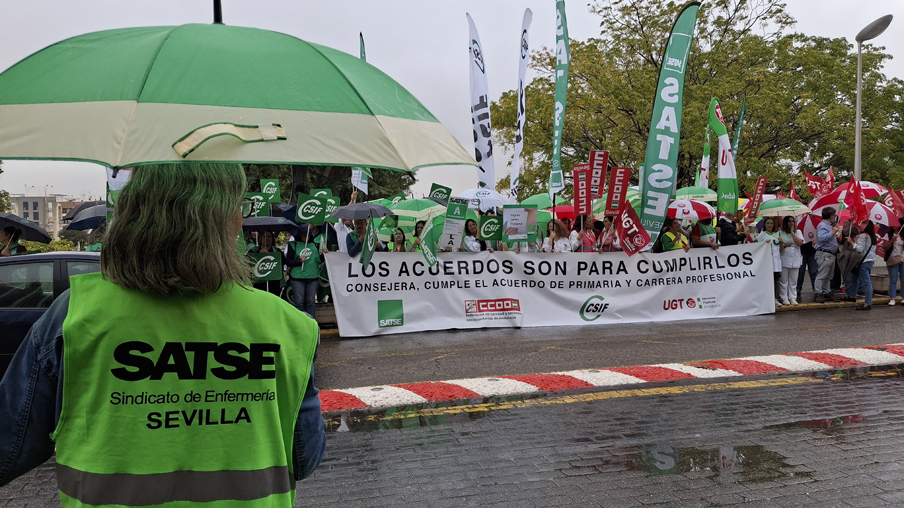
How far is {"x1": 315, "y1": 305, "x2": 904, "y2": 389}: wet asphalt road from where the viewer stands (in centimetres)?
909

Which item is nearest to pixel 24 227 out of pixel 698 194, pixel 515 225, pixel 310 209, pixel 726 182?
pixel 310 209

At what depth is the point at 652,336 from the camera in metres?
11.8

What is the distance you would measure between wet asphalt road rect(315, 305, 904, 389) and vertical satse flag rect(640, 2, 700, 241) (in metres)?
2.05

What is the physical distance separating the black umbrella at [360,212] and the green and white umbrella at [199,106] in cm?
989

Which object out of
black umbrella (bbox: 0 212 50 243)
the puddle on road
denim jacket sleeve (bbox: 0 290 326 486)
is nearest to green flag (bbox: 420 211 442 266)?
black umbrella (bbox: 0 212 50 243)

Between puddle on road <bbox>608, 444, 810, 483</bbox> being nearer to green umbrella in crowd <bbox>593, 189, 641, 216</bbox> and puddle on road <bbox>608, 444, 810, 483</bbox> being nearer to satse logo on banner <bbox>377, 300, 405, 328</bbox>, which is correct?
satse logo on banner <bbox>377, 300, 405, 328</bbox>

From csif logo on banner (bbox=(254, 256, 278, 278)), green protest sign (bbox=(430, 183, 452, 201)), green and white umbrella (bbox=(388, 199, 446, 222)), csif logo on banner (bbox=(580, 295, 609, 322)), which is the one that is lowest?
csif logo on banner (bbox=(580, 295, 609, 322))

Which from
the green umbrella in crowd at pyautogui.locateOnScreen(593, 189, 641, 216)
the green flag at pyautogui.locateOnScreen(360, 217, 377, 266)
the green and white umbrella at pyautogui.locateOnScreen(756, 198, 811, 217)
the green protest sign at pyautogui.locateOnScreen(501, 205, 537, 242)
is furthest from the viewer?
the green umbrella in crowd at pyautogui.locateOnScreen(593, 189, 641, 216)

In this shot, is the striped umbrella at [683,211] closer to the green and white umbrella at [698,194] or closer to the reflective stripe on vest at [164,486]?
the green and white umbrella at [698,194]

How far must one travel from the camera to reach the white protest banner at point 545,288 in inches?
480

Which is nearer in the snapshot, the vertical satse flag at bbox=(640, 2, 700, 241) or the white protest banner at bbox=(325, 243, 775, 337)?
the white protest banner at bbox=(325, 243, 775, 337)

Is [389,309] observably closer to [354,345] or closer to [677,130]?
[354,345]

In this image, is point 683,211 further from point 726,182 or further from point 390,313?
point 390,313

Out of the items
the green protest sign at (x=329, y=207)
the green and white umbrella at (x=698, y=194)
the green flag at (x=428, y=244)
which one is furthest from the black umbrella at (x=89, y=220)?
the green and white umbrella at (x=698, y=194)
